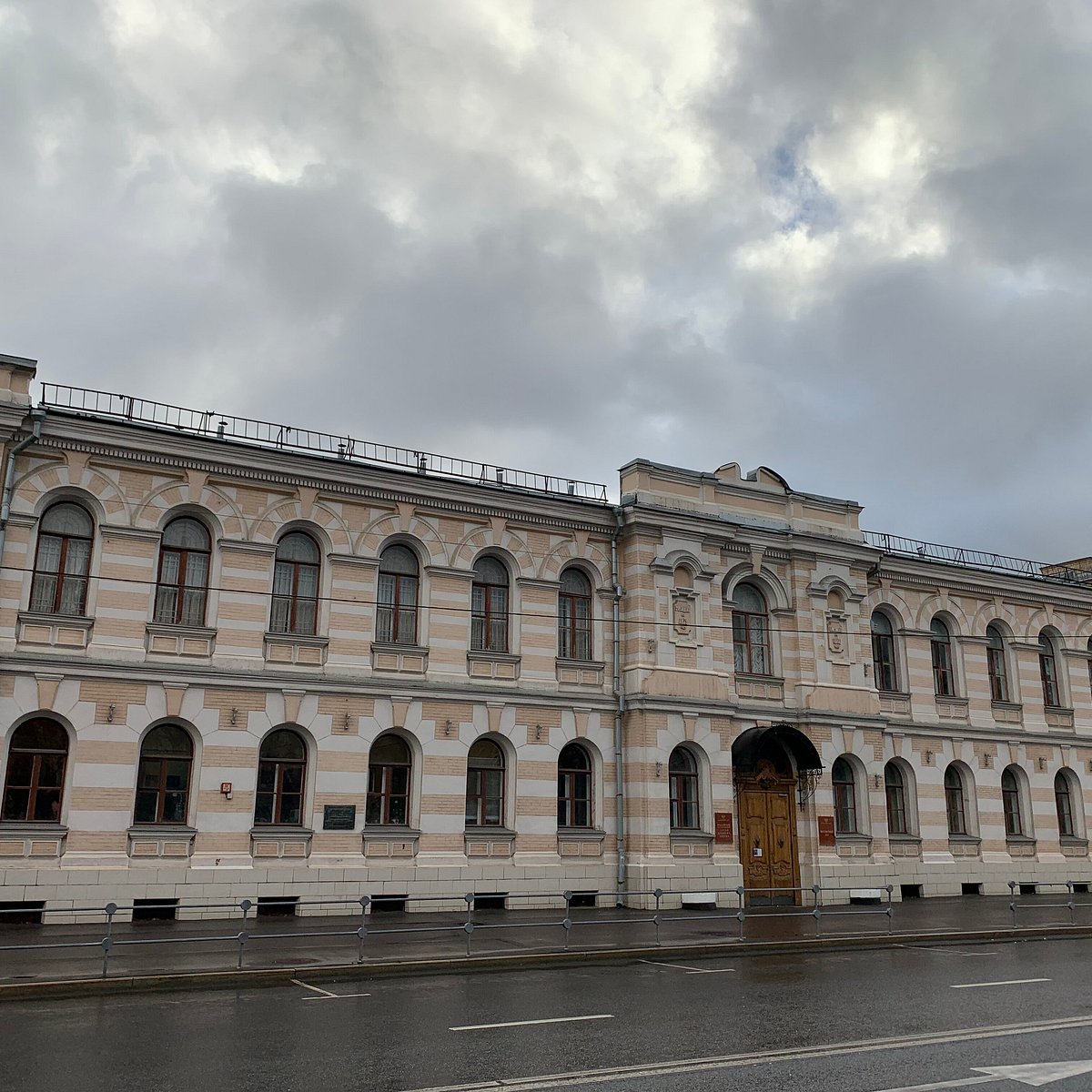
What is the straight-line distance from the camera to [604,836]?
2597 centimetres

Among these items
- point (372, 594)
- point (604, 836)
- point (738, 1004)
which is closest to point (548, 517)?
point (372, 594)

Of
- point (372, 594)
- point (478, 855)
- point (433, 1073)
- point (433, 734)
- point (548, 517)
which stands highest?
point (548, 517)

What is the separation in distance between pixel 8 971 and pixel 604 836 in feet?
48.0


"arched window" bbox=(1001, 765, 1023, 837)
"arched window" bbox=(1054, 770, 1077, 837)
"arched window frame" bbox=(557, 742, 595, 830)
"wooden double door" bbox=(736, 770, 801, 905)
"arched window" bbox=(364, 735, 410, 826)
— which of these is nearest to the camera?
"arched window" bbox=(364, 735, 410, 826)

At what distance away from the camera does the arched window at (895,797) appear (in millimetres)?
31031

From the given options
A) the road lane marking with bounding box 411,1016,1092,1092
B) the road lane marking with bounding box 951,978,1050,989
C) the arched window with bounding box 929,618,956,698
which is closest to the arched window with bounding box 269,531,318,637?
the road lane marking with bounding box 951,978,1050,989

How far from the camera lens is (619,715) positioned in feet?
87.8

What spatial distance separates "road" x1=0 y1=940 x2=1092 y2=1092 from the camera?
9.25 metres

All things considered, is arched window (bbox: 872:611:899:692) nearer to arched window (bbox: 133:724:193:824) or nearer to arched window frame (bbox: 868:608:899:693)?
arched window frame (bbox: 868:608:899:693)

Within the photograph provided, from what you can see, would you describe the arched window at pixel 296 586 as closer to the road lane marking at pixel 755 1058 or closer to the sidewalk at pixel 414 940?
the sidewalk at pixel 414 940

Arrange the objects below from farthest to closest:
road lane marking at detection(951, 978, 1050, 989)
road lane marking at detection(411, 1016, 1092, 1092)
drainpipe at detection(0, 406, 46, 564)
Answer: drainpipe at detection(0, 406, 46, 564) → road lane marking at detection(951, 978, 1050, 989) → road lane marking at detection(411, 1016, 1092, 1092)

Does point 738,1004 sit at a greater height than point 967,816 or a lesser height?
lesser

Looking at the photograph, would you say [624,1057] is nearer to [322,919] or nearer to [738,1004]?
[738,1004]

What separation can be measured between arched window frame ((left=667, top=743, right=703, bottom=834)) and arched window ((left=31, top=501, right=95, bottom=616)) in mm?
14307
